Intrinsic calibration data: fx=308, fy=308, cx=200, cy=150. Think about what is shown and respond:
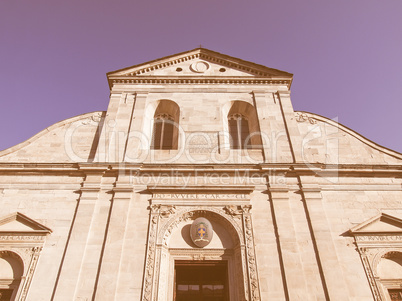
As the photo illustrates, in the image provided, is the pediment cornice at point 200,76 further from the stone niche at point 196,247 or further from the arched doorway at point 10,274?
the arched doorway at point 10,274

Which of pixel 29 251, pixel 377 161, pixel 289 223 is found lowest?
pixel 29 251

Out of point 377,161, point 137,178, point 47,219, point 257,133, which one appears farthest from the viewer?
point 257,133

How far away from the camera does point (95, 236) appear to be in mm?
10125

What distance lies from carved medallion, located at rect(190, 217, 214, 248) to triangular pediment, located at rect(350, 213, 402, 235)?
4728mm

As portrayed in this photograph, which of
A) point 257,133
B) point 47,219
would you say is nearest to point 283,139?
point 257,133

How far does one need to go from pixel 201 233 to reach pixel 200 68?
9.77m

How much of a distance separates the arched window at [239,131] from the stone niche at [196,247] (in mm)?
3251

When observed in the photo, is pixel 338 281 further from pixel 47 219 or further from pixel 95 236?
pixel 47 219

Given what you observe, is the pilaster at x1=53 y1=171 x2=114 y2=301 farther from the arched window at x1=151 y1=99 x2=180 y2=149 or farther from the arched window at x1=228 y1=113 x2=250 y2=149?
the arched window at x1=228 y1=113 x2=250 y2=149

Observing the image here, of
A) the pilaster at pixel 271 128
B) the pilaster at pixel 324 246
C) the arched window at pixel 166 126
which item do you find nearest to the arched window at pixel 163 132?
the arched window at pixel 166 126

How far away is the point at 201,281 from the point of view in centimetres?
1041

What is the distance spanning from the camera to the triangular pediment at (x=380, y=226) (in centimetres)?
1021

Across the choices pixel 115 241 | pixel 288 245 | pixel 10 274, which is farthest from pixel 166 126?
pixel 10 274

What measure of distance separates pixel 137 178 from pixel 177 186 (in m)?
1.64
